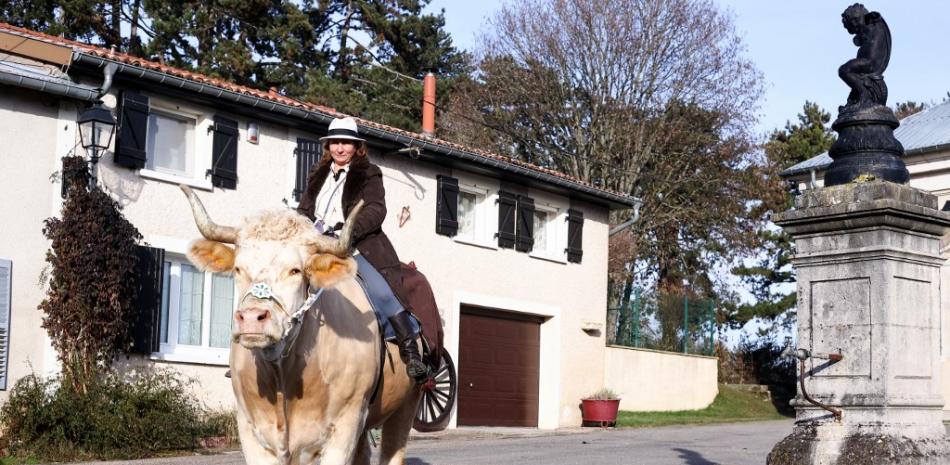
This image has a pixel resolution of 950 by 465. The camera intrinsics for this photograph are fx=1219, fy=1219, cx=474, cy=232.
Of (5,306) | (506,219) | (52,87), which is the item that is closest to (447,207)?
(506,219)

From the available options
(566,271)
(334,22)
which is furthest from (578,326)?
Result: (334,22)

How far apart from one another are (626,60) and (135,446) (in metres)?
23.3

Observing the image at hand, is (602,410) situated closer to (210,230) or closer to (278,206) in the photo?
(278,206)

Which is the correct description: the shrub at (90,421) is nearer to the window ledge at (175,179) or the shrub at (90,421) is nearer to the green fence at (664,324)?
the window ledge at (175,179)

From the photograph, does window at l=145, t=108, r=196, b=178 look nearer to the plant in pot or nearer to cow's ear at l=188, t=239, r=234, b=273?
the plant in pot

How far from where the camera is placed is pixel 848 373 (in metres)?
9.38

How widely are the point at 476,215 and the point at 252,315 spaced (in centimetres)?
1954

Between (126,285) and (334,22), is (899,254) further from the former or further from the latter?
(334,22)

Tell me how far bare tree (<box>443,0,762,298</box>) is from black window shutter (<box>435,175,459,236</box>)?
42.7ft

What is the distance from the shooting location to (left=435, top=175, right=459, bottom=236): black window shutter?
24.0 meters

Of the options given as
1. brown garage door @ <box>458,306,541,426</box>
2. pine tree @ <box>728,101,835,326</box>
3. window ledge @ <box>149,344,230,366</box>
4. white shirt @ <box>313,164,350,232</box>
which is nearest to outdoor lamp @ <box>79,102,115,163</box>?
window ledge @ <box>149,344,230,366</box>

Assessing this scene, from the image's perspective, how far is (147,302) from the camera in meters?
18.3

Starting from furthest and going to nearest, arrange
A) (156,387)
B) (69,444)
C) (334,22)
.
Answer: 1. (334,22)
2. (156,387)
3. (69,444)

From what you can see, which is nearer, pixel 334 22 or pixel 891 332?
pixel 891 332
